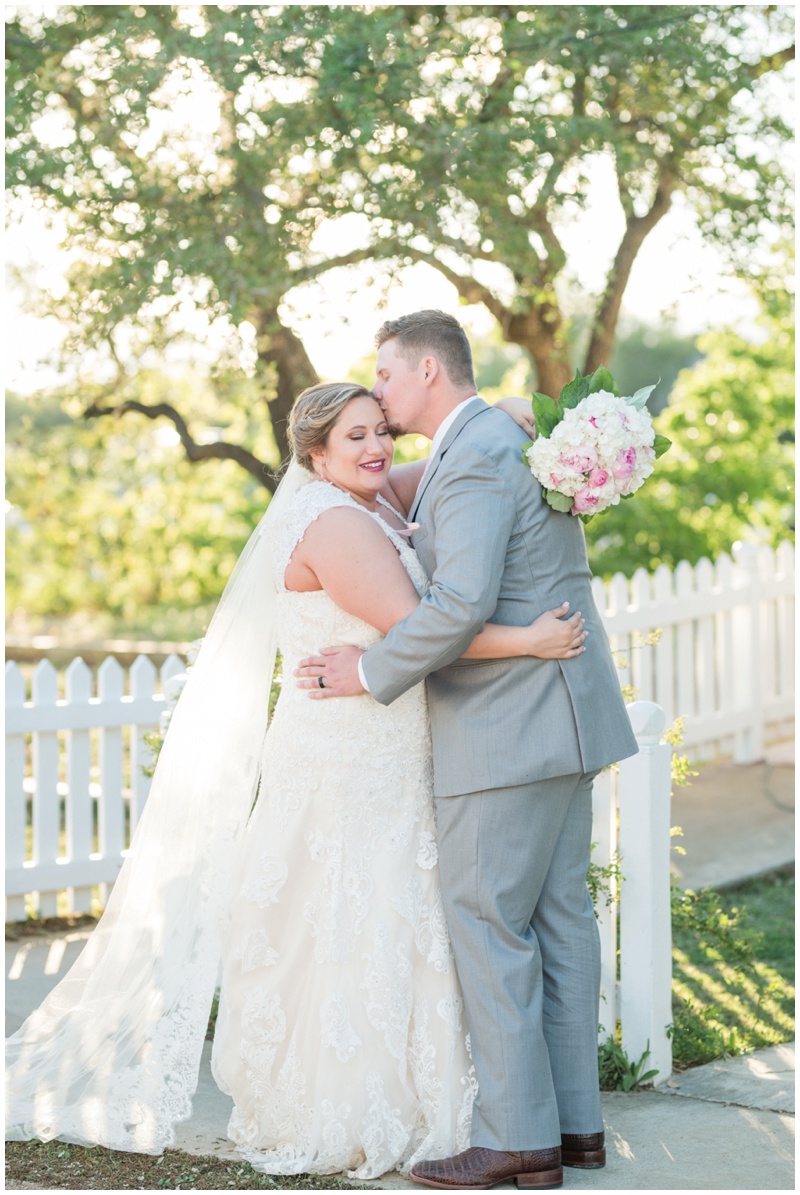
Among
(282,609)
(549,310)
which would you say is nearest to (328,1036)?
(282,609)

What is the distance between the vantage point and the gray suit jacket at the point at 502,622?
3.41 meters

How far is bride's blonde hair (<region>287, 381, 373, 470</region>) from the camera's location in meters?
3.73

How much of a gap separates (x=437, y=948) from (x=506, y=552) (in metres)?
1.13

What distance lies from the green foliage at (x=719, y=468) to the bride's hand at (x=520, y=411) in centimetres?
746

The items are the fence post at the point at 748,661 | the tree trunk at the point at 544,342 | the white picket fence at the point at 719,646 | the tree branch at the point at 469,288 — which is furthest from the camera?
the fence post at the point at 748,661

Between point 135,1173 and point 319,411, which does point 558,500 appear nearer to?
point 319,411

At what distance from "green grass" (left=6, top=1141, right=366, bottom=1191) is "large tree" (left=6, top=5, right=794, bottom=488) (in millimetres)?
4268

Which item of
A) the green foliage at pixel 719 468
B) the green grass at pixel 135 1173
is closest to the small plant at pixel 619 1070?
the green grass at pixel 135 1173

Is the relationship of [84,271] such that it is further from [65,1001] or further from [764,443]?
[764,443]

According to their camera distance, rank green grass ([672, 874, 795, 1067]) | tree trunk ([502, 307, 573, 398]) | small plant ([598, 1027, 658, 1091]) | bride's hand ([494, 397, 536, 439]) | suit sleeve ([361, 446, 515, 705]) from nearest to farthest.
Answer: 1. suit sleeve ([361, 446, 515, 705])
2. bride's hand ([494, 397, 536, 439])
3. small plant ([598, 1027, 658, 1091])
4. green grass ([672, 874, 795, 1067])
5. tree trunk ([502, 307, 573, 398])

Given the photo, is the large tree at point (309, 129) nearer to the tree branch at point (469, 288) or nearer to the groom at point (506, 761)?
the tree branch at point (469, 288)

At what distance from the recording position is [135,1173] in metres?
3.57

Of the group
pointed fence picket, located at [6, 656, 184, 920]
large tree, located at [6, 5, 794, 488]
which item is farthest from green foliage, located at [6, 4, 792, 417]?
pointed fence picket, located at [6, 656, 184, 920]

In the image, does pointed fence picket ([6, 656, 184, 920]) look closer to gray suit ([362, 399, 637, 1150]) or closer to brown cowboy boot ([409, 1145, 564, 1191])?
gray suit ([362, 399, 637, 1150])
